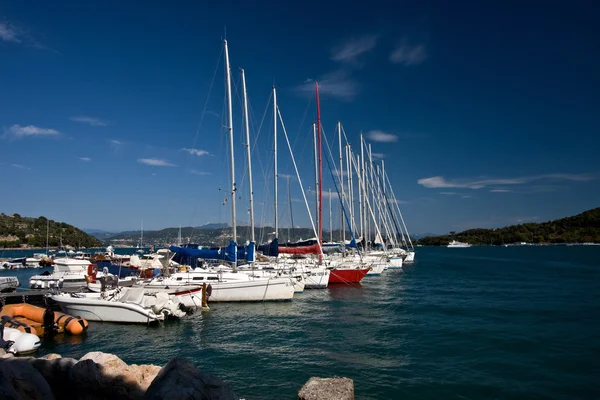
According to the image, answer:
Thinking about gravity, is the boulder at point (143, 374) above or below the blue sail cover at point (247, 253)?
below

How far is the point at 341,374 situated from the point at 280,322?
8973mm

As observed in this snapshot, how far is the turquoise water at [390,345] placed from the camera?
41.6ft

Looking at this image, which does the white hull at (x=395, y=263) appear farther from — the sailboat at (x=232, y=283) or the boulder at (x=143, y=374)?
the boulder at (x=143, y=374)

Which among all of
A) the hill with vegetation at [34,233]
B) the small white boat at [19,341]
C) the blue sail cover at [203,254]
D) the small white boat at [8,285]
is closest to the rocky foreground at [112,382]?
the small white boat at [19,341]

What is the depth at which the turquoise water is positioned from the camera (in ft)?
41.6

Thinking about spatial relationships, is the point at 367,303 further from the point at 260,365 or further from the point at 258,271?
the point at 260,365

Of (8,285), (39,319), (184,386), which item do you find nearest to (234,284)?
(39,319)

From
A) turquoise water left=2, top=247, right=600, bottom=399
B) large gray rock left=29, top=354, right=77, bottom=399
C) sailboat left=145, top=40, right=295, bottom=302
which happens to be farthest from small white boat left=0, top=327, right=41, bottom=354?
sailboat left=145, top=40, right=295, bottom=302

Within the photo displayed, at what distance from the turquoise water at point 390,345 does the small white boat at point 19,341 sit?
4.13 feet

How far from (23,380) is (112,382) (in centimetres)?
190

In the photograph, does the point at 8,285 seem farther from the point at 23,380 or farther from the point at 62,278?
the point at 23,380

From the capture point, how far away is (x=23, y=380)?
7363 mm

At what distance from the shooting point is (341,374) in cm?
1356

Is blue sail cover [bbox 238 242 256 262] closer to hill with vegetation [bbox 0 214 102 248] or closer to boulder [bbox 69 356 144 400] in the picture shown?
Result: boulder [bbox 69 356 144 400]
